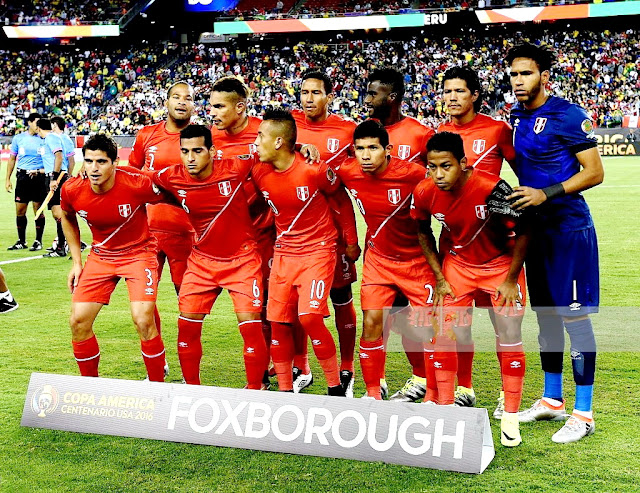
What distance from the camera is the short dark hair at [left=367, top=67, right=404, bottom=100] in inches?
214

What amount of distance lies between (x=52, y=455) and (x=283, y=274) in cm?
180

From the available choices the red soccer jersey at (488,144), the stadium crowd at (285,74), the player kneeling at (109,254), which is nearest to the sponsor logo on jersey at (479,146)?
the red soccer jersey at (488,144)

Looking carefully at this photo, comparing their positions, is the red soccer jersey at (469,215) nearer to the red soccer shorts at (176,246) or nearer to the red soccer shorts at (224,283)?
the red soccer shorts at (224,283)

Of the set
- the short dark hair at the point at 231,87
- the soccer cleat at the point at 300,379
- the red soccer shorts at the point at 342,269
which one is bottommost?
the soccer cleat at the point at 300,379

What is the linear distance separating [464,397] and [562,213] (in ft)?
4.70

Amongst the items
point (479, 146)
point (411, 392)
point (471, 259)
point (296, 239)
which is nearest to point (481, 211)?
point (471, 259)

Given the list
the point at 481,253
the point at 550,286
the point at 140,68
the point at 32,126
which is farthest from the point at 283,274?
the point at 140,68

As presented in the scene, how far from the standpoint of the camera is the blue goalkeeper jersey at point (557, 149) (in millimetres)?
4625

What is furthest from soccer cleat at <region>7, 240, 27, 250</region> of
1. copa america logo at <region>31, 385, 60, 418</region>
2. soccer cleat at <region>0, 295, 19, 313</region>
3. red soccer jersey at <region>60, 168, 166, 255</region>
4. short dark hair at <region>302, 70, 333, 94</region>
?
copa america logo at <region>31, 385, 60, 418</region>

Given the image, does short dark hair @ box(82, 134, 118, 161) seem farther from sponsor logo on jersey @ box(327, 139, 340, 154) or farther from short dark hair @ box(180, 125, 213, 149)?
sponsor logo on jersey @ box(327, 139, 340, 154)

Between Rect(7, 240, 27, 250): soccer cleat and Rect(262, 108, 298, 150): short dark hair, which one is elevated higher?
Rect(262, 108, 298, 150): short dark hair

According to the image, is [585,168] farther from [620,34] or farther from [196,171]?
[620,34]

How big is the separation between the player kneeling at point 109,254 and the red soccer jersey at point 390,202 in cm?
140

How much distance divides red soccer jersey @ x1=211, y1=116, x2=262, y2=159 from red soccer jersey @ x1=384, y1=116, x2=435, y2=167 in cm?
105
